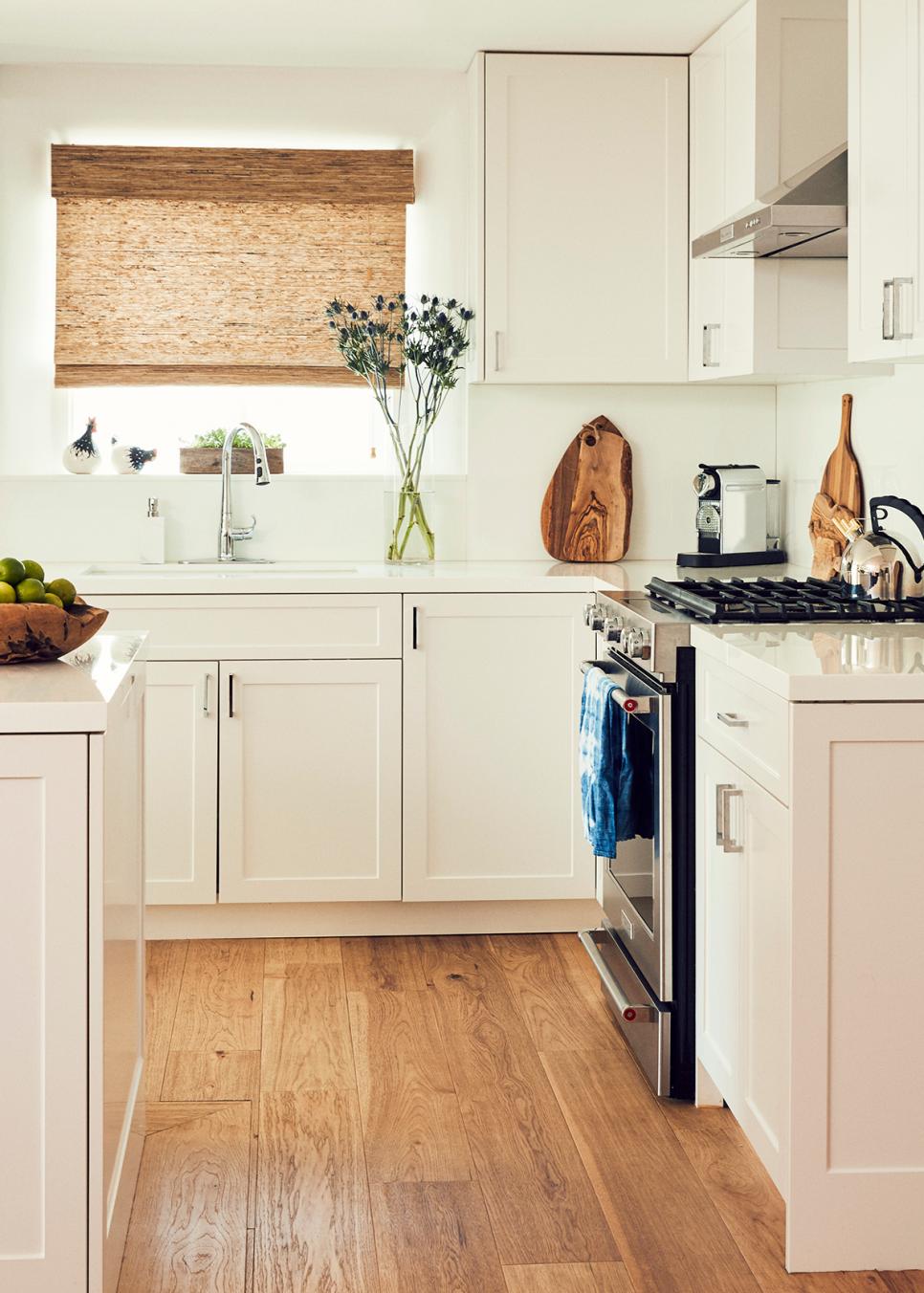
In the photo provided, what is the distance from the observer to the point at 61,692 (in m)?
1.78

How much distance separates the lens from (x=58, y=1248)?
176 cm

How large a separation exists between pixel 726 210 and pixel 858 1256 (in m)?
2.52

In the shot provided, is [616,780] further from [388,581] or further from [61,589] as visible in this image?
[61,589]

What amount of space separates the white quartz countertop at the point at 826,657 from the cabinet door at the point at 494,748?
3.41ft

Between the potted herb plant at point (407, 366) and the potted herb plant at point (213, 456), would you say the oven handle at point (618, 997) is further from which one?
the potted herb plant at point (213, 456)

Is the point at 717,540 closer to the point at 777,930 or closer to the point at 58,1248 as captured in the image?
the point at 777,930

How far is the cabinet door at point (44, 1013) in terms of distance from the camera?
1725mm

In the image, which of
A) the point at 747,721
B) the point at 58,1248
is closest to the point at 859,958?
the point at 747,721

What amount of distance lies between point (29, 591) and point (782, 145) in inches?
89.1

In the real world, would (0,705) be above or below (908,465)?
below

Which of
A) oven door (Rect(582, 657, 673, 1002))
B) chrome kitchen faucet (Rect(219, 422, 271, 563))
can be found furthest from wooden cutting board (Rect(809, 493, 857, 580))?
chrome kitchen faucet (Rect(219, 422, 271, 563))

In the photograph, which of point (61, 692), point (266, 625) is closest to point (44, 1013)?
point (61, 692)

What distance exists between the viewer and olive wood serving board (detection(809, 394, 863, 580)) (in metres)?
3.58

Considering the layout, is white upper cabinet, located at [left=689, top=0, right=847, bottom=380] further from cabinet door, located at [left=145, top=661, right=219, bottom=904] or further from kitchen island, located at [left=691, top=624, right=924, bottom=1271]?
cabinet door, located at [left=145, top=661, right=219, bottom=904]
